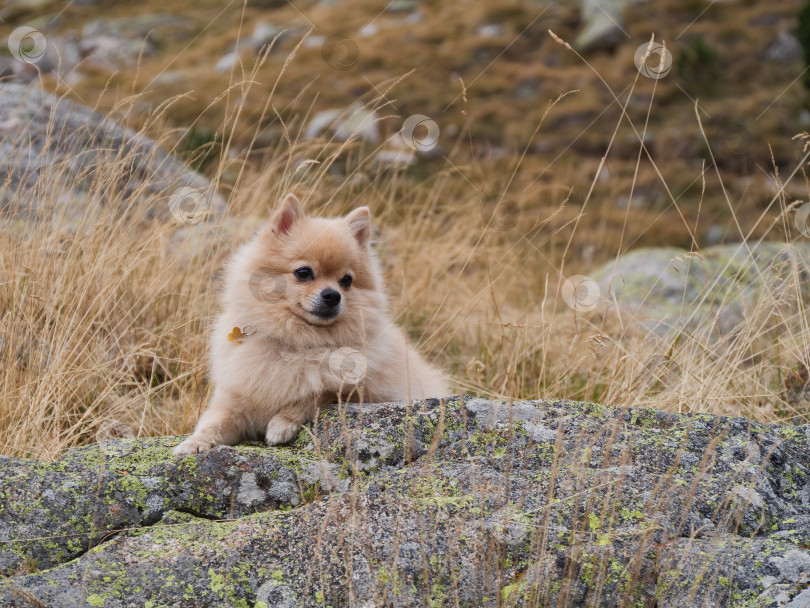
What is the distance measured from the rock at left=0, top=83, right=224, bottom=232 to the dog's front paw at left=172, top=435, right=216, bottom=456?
6.56 ft

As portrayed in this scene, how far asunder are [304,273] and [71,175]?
305 cm

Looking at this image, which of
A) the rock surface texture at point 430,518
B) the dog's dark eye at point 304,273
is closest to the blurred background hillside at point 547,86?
the dog's dark eye at point 304,273

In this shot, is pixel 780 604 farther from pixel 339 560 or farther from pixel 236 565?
pixel 236 565

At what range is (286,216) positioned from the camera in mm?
3574

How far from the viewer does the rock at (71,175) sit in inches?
182

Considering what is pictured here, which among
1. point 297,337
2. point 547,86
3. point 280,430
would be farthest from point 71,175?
point 547,86

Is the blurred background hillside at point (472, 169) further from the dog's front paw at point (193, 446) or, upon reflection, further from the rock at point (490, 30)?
the dog's front paw at point (193, 446)

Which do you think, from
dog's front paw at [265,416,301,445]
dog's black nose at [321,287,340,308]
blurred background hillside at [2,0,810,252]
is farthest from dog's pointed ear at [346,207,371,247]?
blurred background hillside at [2,0,810,252]

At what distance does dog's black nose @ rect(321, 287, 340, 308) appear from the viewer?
10.8 ft

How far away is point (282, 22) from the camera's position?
85.3 ft

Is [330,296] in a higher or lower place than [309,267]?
lower

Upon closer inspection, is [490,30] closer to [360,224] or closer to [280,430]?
[360,224]

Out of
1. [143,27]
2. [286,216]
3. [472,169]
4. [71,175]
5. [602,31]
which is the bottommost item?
[286,216]

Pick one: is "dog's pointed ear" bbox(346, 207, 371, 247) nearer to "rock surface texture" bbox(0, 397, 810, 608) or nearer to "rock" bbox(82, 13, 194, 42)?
"rock surface texture" bbox(0, 397, 810, 608)
